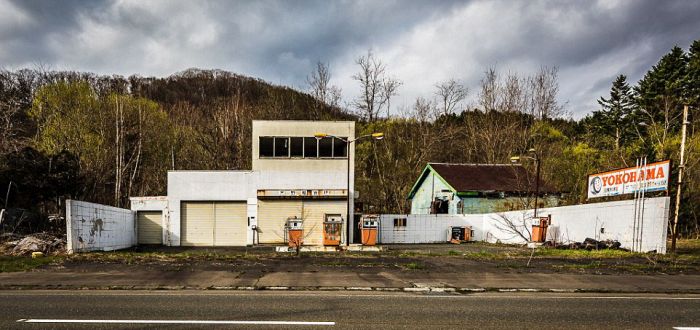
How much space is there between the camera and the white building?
966 inches

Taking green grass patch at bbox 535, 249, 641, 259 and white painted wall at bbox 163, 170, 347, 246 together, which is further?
white painted wall at bbox 163, 170, 347, 246

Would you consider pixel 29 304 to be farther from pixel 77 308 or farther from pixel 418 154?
pixel 418 154

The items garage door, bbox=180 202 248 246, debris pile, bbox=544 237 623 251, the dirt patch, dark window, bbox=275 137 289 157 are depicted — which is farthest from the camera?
dark window, bbox=275 137 289 157

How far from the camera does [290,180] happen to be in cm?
2533

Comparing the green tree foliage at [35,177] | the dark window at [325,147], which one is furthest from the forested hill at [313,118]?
the dark window at [325,147]

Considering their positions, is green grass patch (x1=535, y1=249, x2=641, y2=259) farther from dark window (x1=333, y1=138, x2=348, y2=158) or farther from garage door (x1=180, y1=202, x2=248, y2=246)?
garage door (x1=180, y1=202, x2=248, y2=246)

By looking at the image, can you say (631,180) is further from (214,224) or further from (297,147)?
(214,224)

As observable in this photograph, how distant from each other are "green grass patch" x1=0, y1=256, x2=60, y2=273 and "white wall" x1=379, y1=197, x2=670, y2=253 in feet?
55.5

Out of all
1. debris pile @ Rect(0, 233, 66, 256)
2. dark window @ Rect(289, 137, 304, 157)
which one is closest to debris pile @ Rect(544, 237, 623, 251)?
dark window @ Rect(289, 137, 304, 157)

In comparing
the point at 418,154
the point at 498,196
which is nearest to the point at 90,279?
the point at 498,196

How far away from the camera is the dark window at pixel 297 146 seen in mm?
25734

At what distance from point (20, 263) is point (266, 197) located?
13.1 m

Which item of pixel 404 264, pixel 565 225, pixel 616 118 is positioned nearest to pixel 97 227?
pixel 404 264

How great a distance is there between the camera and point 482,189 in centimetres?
3306
